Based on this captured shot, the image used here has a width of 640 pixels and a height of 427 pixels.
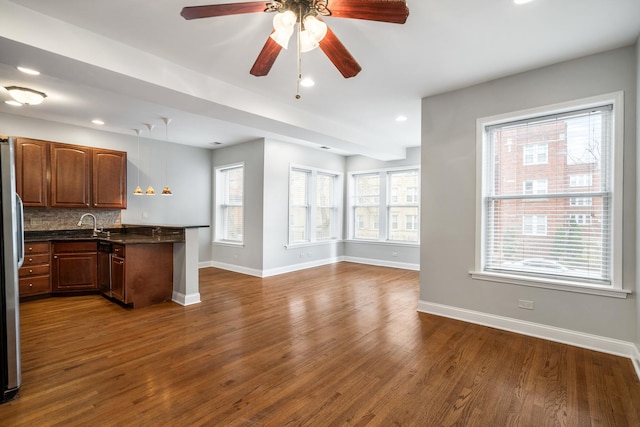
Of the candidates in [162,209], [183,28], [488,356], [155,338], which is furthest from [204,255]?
[488,356]

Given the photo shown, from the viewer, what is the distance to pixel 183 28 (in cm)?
256

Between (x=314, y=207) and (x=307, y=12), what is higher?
(x=307, y=12)

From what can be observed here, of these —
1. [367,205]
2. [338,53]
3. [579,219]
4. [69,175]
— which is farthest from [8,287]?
[367,205]

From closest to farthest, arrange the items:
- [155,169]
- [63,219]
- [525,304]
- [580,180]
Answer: [580,180], [525,304], [63,219], [155,169]

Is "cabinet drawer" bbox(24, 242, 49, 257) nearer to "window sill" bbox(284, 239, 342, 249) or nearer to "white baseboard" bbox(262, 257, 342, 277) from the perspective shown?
"white baseboard" bbox(262, 257, 342, 277)

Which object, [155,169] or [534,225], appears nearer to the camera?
[534,225]

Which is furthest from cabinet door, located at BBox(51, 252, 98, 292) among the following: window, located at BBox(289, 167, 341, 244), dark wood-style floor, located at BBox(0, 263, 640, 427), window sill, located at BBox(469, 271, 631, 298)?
window sill, located at BBox(469, 271, 631, 298)

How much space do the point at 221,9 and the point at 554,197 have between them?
11.5ft

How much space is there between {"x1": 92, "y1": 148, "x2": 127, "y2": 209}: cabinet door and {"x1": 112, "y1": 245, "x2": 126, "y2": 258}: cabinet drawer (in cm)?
149

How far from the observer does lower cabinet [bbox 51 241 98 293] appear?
187 inches

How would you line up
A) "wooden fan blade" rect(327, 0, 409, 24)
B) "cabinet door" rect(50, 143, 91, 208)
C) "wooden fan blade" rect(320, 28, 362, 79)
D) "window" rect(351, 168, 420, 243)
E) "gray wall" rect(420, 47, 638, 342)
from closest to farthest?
"wooden fan blade" rect(327, 0, 409, 24) < "wooden fan blade" rect(320, 28, 362, 79) < "gray wall" rect(420, 47, 638, 342) < "cabinet door" rect(50, 143, 91, 208) < "window" rect(351, 168, 420, 243)

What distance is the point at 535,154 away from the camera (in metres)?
3.38

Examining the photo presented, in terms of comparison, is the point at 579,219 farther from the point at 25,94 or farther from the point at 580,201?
the point at 25,94

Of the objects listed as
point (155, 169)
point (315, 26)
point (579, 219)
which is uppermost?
point (315, 26)
